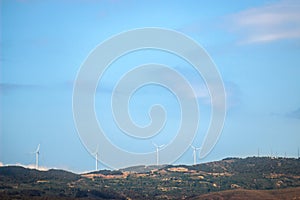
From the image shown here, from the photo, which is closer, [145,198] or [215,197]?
[215,197]

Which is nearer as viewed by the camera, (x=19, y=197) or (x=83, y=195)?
(x=19, y=197)

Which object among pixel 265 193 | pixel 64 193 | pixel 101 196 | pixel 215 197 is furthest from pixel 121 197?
pixel 265 193

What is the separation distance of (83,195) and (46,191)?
15.7 metres

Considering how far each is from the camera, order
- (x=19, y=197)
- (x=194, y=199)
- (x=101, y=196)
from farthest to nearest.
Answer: (x=101, y=196) < (x=194, y=199) < (x=19, y=197)

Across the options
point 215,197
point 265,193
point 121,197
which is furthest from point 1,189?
point 265,193

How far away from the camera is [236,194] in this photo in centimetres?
18925

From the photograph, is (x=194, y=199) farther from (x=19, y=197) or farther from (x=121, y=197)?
(x=19, y=197)

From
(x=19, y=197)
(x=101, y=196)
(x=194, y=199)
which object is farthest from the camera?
(x=101, y=196)

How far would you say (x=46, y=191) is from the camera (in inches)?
7869

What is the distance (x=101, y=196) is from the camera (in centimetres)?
19650

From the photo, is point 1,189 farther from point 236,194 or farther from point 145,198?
point 236,194

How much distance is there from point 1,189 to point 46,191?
15.4 m

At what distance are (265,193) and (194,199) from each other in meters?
27.6

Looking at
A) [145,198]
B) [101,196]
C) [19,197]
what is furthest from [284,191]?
[19,197]
